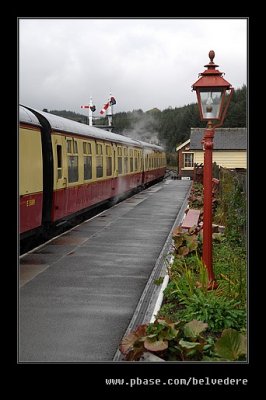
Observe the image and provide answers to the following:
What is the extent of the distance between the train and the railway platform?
2.33ft

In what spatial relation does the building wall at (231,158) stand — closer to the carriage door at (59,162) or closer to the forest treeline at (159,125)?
the forest treeline at (159,125)

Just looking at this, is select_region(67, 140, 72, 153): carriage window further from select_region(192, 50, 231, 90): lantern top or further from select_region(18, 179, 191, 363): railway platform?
select_region(192, 50, 231, 90): lantern top

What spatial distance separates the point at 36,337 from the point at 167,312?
69.0 inches

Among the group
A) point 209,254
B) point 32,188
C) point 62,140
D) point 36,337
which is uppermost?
point 62,140

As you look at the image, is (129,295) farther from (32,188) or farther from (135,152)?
(135,152)

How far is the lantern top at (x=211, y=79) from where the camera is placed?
7.25 m

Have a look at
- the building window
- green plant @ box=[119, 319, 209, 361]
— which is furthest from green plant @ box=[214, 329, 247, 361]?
the building window

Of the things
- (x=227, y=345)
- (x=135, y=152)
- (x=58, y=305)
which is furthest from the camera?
(x=135, y=152)

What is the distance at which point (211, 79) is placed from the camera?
730 cm

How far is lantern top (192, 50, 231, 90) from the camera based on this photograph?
23.8ft

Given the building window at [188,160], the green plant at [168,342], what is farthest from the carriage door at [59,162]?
the building window at [188,160]

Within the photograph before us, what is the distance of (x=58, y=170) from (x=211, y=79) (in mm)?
5942

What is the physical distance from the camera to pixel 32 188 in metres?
10.3
